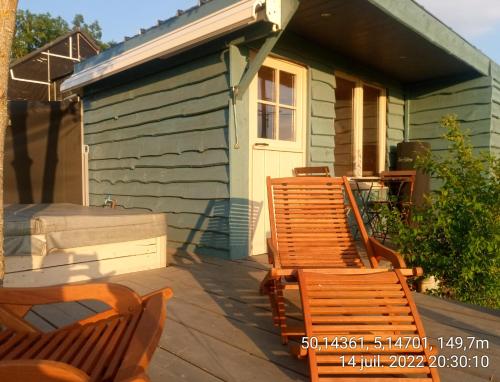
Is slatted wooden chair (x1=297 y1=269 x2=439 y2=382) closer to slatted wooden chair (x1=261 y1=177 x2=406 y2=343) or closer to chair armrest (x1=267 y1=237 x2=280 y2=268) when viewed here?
chair armrest (x1=267 y1=237 x2=280 y2=268)

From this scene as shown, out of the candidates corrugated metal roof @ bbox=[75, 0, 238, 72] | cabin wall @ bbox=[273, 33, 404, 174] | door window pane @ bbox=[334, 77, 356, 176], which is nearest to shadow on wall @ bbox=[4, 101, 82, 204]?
corrugated metal roof @ bbox=[75, 0, 238, 72]

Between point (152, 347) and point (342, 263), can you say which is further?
point (342, 263)

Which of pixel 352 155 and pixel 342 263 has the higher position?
pixel 352 155

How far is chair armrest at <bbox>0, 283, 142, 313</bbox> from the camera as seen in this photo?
1399 mm

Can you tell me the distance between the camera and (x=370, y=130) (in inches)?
236

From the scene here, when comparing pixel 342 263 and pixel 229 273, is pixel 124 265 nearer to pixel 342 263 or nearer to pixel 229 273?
pixel 229 273

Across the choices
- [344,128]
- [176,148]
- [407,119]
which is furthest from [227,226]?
[407,119]

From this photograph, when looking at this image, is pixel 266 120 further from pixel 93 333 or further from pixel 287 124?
pixel 93 333

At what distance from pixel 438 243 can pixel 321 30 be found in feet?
8.83

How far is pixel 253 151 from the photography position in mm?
4145

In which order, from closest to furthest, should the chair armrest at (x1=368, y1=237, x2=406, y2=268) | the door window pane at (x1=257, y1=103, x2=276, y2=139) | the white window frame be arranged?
the chair armrest at (x1=368, y1=237, x2=406, y2=268), the white window frame, the door window pane at (x1=257, y1=103, x2=276, y2=139)

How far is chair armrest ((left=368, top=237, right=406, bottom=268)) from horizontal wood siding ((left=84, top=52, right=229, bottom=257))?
6.15 feet

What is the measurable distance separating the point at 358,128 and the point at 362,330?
14.9ft

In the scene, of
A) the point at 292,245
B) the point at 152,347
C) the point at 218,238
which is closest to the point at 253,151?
the point at 218,238
